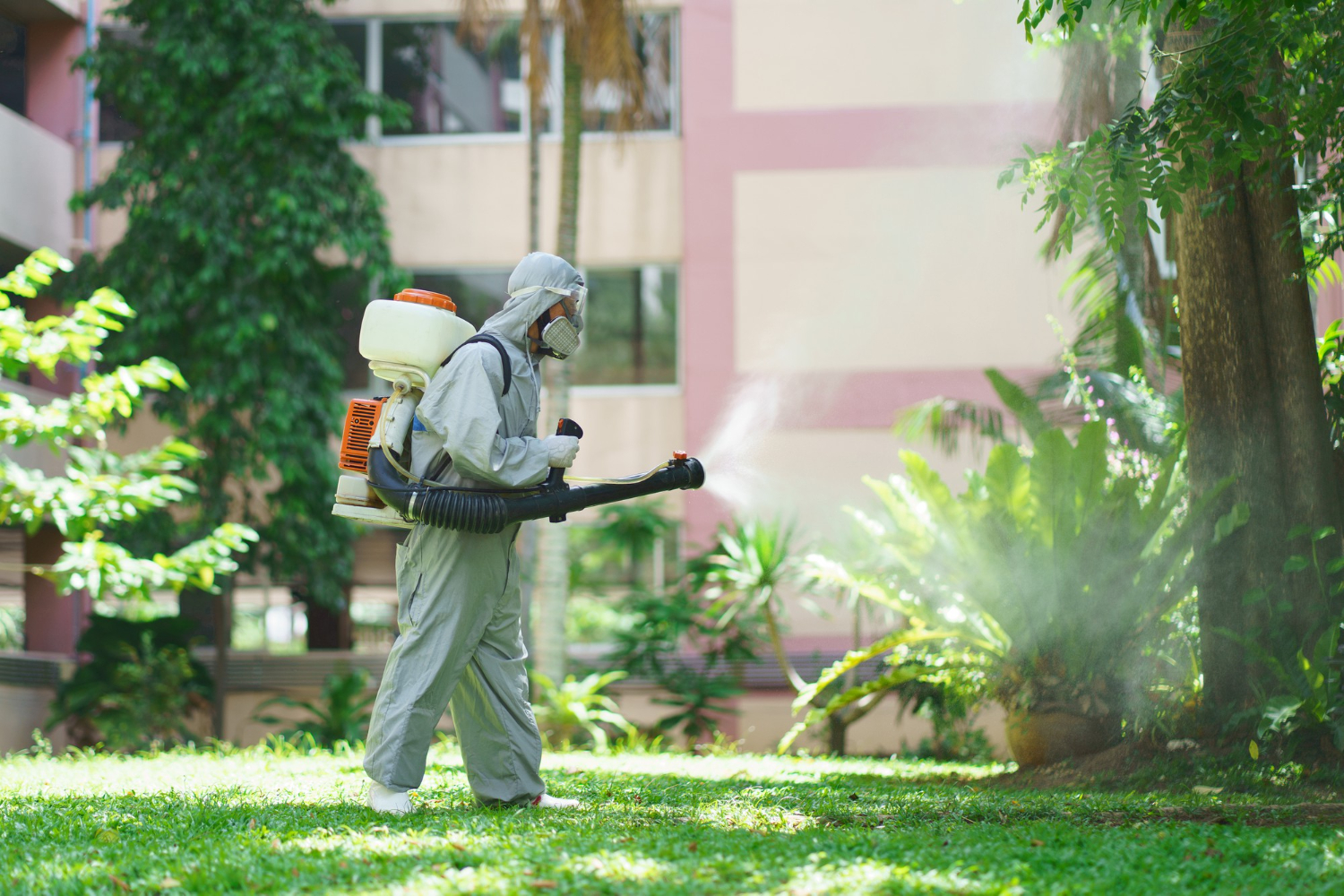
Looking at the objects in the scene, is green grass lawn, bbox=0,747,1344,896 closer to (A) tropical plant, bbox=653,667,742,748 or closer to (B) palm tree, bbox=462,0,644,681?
(B) palm tree, bbox=462,0,644,681

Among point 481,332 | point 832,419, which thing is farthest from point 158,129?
point 481,332

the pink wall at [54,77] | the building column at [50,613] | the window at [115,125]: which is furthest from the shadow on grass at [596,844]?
the window at [115,125]

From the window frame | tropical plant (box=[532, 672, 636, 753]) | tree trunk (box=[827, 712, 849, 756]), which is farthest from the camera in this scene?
the window frame

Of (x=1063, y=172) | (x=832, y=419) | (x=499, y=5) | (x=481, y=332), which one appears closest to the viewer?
(x=481, y=332)

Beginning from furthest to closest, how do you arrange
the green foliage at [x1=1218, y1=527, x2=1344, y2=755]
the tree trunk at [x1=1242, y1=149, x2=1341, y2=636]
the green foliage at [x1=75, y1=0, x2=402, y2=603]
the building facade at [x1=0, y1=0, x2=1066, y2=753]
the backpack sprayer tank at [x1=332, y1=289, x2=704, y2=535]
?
the building facade at [x1=0, y1=0, x2=1066, y2=753]
the green foliage at [x1=75, y1=0, x2=402, y2=603]
the tree trunk at [x1=1242, y1=149, x2=1341, y2=636]
the green foliage at [x1=1218, y1=527, x2=1344, y2=755]
the backpack sprayer tank at [x1=332, y1=289, x2=704, y2=535]

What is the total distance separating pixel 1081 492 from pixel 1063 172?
1847 millimetres

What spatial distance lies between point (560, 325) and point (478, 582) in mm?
981

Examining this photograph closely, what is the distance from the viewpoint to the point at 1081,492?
20.9 feet

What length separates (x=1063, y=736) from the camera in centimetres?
622

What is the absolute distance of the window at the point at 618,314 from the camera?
1345cm

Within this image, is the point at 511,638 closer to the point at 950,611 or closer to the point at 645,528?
the point at 950,611

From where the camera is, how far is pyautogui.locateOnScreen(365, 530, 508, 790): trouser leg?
4.18 meters

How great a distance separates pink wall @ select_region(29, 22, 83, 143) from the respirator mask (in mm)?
11196

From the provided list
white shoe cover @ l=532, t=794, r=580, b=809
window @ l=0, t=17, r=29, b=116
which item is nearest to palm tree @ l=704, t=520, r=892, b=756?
white shoe cover @ l=532, t=794, r=580, b=809
